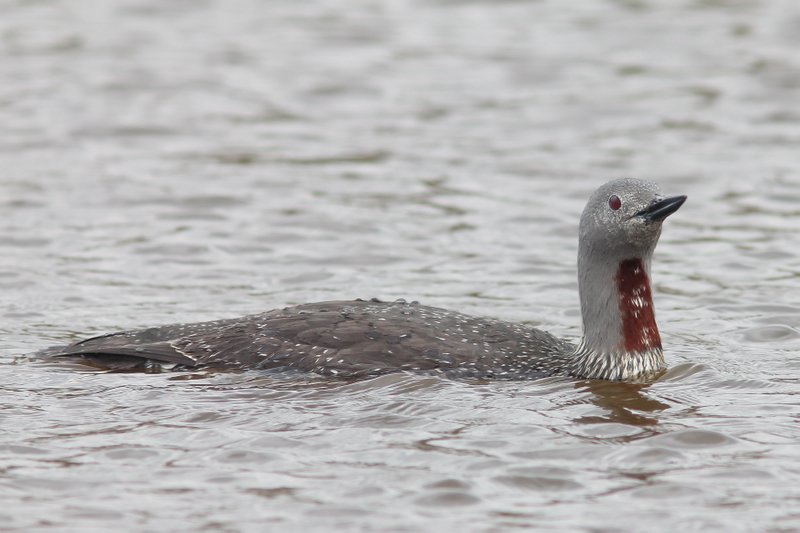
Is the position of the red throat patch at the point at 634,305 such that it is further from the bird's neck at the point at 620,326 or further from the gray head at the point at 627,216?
the gray head at the point at 627,216

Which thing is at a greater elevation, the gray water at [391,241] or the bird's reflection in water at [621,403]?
the gray water at [391,241]

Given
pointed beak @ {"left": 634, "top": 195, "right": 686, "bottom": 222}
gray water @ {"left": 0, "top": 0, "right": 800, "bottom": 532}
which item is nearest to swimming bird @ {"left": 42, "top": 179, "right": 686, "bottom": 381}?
pointed beak @ {"left": 634, "top": 195, "right": 686, "bottom": 222}

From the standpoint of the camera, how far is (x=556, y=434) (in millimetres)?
7645

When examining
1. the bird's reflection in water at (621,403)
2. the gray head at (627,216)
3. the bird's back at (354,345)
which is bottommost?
the bird's reflection in water at (621,403)

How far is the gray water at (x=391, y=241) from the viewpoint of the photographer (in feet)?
22.6

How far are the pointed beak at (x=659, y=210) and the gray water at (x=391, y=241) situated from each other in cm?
98

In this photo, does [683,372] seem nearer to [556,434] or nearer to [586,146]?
[556,434]

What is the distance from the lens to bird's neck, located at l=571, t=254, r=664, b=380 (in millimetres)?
8711

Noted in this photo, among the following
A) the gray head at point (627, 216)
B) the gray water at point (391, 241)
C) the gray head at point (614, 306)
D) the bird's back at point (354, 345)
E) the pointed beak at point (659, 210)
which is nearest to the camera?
the gray water at point (391, 241)

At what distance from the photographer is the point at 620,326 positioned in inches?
344

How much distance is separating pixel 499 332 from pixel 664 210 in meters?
1.21

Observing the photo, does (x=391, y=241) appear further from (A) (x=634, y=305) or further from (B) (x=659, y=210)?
(B) (x=659, y=210)

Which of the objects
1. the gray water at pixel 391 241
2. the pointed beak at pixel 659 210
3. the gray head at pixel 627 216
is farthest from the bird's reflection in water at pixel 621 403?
the pointed beak at pixel 659 210

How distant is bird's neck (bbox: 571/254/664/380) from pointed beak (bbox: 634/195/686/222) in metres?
0.39
